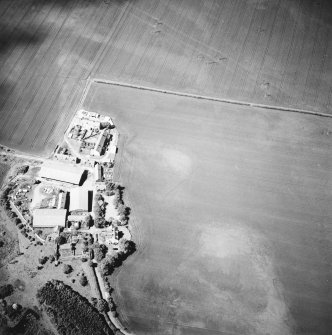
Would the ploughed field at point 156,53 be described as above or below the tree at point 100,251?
above

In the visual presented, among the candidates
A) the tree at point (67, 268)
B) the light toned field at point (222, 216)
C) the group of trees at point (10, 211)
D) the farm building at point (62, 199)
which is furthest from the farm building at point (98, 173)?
the tree at point (67, 268)

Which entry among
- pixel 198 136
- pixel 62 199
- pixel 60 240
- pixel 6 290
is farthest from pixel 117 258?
pixel 198 136

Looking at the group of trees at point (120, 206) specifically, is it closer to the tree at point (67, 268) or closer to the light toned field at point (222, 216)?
the light toned field at point (222, 216)

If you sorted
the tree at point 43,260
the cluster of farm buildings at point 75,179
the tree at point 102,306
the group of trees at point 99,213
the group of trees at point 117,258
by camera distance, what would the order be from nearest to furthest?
1. the tree at point 102,306
2. the group of trees at point 117,258
3. the tree at point 43,260
4. the group of trees at point 99,213
5. the cluster of farm buildings at point 75,179

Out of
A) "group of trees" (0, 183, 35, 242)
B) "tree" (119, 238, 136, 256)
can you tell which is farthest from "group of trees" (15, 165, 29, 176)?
"tree" (119, 238, 136, 256)

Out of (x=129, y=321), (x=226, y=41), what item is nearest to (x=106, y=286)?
(x=129, y=321)

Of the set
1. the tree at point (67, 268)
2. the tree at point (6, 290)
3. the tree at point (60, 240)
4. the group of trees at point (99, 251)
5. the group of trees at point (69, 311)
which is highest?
the group of trees at point (99, 251)

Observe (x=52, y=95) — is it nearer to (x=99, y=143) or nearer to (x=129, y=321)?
(x=99, y=143)
